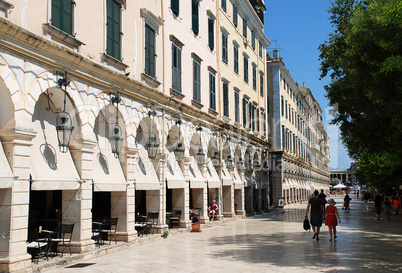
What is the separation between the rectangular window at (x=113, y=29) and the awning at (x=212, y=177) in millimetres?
10098

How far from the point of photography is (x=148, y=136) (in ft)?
56.0

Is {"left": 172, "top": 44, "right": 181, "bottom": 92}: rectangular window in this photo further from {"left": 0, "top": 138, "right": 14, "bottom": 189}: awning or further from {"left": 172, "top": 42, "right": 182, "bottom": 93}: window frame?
{"left": 0, "top": 138, "right": 14, "bottom": 189}: awning

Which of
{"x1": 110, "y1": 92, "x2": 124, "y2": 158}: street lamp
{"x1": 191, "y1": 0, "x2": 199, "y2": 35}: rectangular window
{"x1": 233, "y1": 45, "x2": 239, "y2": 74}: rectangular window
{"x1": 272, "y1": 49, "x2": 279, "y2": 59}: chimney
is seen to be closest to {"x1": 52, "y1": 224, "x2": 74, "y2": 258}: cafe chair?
{"x1": 110, "y1": 92, "x2": 124, "y2": 158}: street lamp

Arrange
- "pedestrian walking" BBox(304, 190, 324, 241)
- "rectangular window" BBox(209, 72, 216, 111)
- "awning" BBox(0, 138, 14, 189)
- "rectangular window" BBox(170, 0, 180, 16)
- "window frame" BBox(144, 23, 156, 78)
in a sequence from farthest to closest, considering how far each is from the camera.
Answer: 1. "rectangular window" BBox(209, 72, 216, 111)
2. "rectangular window" BBox(170, 0, 180, 16)
3. "window frame" BBox(144, 23, 156, 78)
4. "pedestrian walking" BBox(304, 190, 324, 241)
5. "awning" BBox(0, 138, 14, 189)

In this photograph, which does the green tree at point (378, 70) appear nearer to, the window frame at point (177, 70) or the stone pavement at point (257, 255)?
the stone pavement at point (257, 255)

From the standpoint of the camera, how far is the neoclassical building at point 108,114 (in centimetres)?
1005

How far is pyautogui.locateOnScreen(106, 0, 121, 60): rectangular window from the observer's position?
13984mm

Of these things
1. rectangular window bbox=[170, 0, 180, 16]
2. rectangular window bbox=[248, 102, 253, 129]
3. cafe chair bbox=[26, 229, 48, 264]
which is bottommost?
cafe chair bbox=[26, 229, 48, 264]

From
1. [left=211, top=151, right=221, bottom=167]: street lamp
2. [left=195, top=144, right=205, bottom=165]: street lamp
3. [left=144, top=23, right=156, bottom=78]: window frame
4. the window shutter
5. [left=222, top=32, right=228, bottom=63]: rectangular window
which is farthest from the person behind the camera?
[left=222, top=32, right=228, bottom=63]: rectangular window

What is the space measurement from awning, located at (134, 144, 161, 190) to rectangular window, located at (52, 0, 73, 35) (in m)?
5.62

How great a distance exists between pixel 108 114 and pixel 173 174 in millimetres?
5114

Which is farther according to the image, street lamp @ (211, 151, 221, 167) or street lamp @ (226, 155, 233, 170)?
street lamp @ (226, 155, 233, 170)

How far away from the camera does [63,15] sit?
38.7 feet

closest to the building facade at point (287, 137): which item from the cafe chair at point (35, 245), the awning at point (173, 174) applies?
the awning at point (173, 174)
